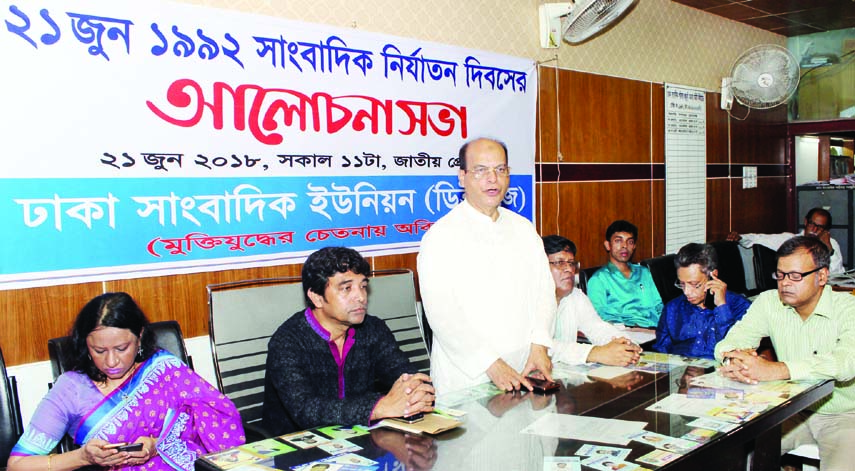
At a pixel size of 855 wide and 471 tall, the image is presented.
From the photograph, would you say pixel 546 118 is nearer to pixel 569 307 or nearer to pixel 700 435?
pixel 569 307

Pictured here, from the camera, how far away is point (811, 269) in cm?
267

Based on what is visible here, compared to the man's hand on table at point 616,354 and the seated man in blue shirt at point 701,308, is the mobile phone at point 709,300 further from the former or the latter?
the man's hand on table at point 616,354

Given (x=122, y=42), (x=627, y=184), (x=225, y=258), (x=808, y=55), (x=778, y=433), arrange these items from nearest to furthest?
(x=778, y=433) → (x=122, y=42) → (x=225, y=258) → (x=627, y=184) → (x=808, y=55)

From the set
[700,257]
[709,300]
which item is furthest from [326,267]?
[709,300]

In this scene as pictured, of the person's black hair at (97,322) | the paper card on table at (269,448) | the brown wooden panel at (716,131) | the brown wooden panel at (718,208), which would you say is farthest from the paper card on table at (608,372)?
the brown wooden panel at (716,131)

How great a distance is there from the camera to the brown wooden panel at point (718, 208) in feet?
21.8

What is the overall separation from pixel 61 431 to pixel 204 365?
1.06 metres

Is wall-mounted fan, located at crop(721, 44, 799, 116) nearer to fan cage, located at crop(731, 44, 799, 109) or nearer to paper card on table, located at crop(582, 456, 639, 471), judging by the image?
fan cage, located at crop(731, 44, 799, 109)

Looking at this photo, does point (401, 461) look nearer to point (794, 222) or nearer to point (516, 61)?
point (516, 61)

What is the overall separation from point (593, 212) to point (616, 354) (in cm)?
282

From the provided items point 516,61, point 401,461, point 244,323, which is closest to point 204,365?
point 244,323

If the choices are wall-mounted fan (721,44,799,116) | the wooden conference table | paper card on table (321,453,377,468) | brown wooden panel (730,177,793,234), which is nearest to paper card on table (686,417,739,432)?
the wooden conference table

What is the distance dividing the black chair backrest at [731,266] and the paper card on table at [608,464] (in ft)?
15.0

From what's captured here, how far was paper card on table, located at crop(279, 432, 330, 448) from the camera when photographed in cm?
186
